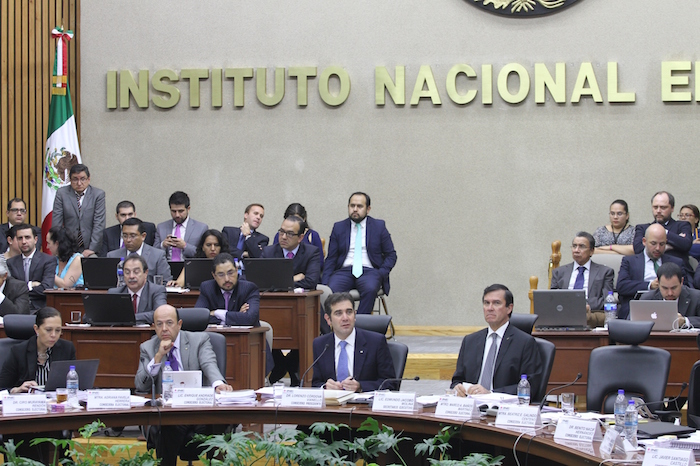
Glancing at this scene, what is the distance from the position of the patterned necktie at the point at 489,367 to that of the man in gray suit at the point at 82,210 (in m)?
4.31

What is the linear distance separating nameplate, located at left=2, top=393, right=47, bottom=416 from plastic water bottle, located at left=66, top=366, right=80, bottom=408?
149 millimetres

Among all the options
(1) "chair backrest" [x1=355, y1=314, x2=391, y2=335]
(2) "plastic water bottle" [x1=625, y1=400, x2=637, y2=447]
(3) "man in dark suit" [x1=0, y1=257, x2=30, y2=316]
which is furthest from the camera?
(3) "man in dark suit" [x1=0, y1=257, x2=30, y2=316]

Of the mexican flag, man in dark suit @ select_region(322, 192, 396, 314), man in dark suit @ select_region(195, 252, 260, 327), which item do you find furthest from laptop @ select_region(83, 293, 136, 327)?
the mexican flag

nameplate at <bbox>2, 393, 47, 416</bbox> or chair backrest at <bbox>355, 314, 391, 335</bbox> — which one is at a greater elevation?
chair backrest at <bbox>355, 314, 391, 335</bbox>

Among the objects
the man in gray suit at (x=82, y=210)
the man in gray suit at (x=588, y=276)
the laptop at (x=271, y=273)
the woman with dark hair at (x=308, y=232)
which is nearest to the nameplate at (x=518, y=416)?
the man in gray suit at (x=588, y=276)

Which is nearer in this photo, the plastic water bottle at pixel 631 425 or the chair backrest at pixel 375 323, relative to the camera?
the plastic water bottle at pixel 631 425

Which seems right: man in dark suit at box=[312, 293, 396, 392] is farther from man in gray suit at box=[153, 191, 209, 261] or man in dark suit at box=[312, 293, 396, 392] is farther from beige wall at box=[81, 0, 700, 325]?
beige wall at box=[81, 0, 700, 325]

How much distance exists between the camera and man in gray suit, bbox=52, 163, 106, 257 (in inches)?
312

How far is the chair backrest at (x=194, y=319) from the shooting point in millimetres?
5137

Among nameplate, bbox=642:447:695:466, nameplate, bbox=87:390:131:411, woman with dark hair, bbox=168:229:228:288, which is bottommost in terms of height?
nameplate, bbox=87:390:131:411

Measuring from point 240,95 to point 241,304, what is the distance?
12.5 ft

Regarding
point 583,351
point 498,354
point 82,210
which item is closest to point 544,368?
point 498,354

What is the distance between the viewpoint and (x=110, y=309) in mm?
5887

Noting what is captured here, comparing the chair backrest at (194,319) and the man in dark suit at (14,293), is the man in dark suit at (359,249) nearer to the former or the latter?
the man in dark suit at (14,293)
